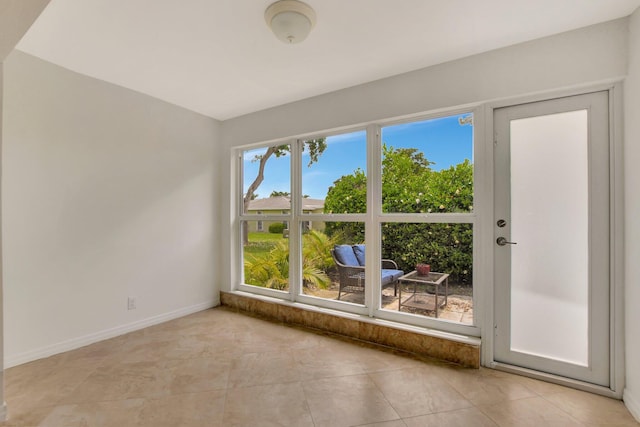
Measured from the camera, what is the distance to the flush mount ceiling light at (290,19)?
1.84m

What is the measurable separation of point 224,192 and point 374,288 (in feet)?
7.60

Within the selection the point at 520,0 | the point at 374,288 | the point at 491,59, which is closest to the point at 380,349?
the point at 374,288

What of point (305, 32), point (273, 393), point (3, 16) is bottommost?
point (273, 393)

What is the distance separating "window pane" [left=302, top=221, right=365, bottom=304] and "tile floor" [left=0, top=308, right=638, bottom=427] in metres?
0.59

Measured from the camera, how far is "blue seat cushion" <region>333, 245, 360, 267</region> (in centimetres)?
312

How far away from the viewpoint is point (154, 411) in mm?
1842

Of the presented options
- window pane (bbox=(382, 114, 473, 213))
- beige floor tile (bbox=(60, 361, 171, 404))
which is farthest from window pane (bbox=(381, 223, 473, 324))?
beige floor tile (bbox=(60, 361, 171, 404))

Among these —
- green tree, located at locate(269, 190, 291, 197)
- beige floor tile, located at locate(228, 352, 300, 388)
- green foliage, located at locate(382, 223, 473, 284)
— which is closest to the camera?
beige floor tile, located at locate(228, 352, 300, 388)

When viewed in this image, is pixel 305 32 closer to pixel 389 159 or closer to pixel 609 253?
pixel 389 159

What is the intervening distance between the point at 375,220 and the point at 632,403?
6.72 ft

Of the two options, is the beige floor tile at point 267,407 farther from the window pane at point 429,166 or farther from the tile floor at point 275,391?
the window pane at point 429,166

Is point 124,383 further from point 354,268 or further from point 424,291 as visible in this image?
point 424,291

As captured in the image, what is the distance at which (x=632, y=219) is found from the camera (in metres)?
1.89

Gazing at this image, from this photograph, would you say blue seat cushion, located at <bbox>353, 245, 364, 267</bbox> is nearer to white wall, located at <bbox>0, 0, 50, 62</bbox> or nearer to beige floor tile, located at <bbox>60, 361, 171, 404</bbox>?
beige floor tile, located at <bbox>60, 361, 171, 404</bbox>
